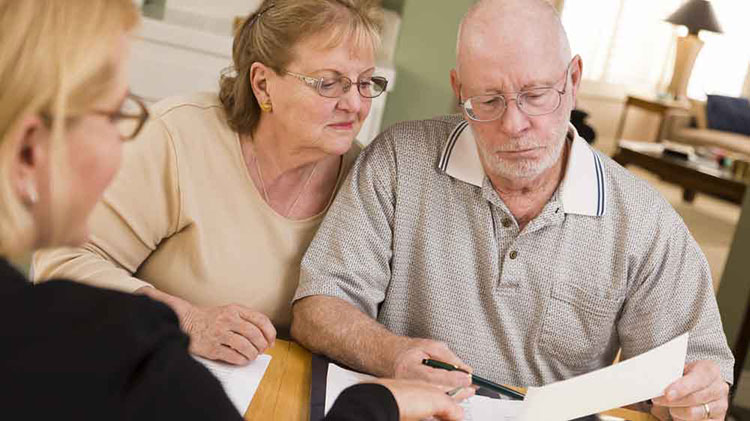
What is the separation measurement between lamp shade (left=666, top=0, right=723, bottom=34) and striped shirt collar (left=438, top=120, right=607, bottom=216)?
7.77 metres

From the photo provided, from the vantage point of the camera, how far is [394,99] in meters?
3.55

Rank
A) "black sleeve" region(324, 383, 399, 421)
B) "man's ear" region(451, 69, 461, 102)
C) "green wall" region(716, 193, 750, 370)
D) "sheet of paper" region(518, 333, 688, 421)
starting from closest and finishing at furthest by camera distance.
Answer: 1. "black sleeve" region(324, 383, 399, 421)
2. "sheet of paper" region(518, 333, 688, 421)
3. "man's ear" region(451, 69, 461, 102)
4. "green wall" region(716, 193, 750, 370)

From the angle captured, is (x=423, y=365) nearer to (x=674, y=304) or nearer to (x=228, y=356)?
(x=228, y=356)

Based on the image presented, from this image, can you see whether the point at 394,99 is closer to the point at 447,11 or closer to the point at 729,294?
the point at 447,11

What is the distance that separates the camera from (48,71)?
783 mm

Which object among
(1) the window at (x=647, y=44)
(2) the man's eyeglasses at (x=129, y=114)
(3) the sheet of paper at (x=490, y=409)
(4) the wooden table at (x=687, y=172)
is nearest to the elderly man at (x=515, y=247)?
(3) the sheet of paper at (x=490, y=409)

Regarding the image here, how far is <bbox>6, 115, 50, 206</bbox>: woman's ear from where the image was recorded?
79 cm

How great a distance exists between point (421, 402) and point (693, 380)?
21.5 inches

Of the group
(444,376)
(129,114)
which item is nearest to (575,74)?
(444,376)

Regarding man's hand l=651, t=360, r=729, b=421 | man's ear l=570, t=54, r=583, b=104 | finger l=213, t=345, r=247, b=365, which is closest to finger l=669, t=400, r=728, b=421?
man's hand l=651, t=360, r=729, b=421

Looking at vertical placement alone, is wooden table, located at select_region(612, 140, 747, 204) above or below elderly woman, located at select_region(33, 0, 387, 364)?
below

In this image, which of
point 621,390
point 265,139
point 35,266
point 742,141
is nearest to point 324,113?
point 265,139

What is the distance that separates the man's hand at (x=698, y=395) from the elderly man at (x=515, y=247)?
12 centimetres

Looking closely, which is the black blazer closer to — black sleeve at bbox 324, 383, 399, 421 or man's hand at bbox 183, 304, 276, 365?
black sleeve at bbox 324, 383, 399, 421
